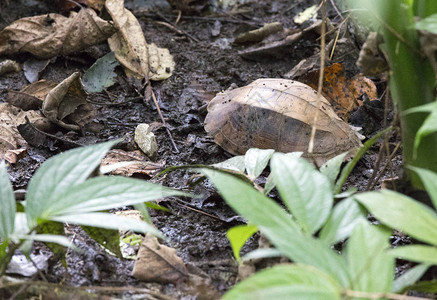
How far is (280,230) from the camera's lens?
90 centimetres

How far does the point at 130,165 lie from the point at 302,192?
3.44ft

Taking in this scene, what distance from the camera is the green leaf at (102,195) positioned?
39.3 inches

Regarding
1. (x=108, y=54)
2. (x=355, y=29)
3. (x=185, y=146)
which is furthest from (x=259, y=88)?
(x=108, y=54)

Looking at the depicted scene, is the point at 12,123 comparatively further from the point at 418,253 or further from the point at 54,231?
the point at 418,253

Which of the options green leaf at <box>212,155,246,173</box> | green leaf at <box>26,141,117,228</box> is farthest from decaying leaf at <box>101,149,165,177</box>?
green leaf at <box>26,141,117,228</box>

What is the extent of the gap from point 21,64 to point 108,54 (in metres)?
0.44

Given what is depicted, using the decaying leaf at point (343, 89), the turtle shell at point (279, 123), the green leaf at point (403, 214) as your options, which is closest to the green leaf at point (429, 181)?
the green leaf at point (403, 214)

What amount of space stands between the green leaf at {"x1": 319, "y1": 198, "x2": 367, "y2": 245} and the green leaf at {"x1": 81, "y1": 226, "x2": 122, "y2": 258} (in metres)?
0.52

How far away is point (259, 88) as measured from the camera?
7.30 feet

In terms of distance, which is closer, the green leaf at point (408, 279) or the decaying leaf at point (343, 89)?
the green leaf at point (408, 279)

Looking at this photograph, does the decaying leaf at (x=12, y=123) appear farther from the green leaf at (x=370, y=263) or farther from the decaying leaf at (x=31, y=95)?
the green leaf at (x=370, y=263)

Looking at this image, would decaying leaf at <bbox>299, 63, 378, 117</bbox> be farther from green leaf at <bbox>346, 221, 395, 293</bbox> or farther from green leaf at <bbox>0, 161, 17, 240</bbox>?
green leaf at <bbox>0, 161, 17, 240</bbox>

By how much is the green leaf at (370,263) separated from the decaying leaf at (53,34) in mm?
2035

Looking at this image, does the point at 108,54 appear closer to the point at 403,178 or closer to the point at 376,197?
the point at 403,178
